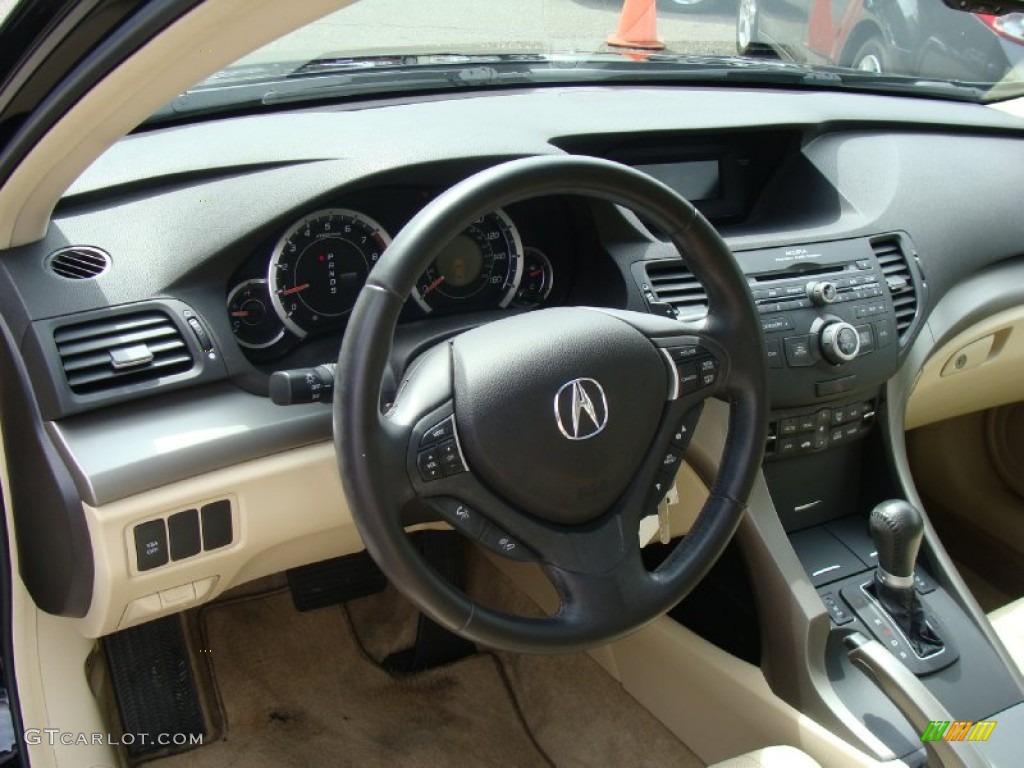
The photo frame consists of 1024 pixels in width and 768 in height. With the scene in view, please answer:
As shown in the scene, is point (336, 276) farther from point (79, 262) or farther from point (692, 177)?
point (692, 177)

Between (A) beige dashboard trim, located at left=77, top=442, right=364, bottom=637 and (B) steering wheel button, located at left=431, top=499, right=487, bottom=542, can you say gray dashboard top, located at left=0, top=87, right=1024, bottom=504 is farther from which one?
(B) steering wheel button, located at left=431, top=499, right=487, bottom=542

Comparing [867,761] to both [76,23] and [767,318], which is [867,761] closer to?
[767,318]

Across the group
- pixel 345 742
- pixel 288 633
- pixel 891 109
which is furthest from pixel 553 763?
pixel 891 109

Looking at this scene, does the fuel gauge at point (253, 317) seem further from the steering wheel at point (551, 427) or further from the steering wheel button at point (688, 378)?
the steering wheel button at point (688, 378)

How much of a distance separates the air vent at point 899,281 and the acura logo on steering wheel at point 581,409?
2.79 ft

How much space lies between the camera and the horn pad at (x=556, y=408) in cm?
120

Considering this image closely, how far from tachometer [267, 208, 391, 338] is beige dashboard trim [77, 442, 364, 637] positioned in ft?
0.70

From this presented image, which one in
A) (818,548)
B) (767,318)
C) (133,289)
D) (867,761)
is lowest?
(867,761)

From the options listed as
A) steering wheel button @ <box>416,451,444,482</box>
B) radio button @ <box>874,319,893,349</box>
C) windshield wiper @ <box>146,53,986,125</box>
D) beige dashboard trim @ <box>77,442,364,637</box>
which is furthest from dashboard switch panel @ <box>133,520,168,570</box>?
radio button @ <box>874,319,893,349</box>

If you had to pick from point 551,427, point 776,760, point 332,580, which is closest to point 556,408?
point 551,427

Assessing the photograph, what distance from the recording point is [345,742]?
2105 millimetres

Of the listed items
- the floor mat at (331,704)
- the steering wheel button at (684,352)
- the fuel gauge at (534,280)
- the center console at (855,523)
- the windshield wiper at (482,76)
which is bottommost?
the floor mat at (331,704)

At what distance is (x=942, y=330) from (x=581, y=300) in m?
0.72

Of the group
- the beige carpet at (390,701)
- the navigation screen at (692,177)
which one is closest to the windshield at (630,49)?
the navigation screen at (692,177)
